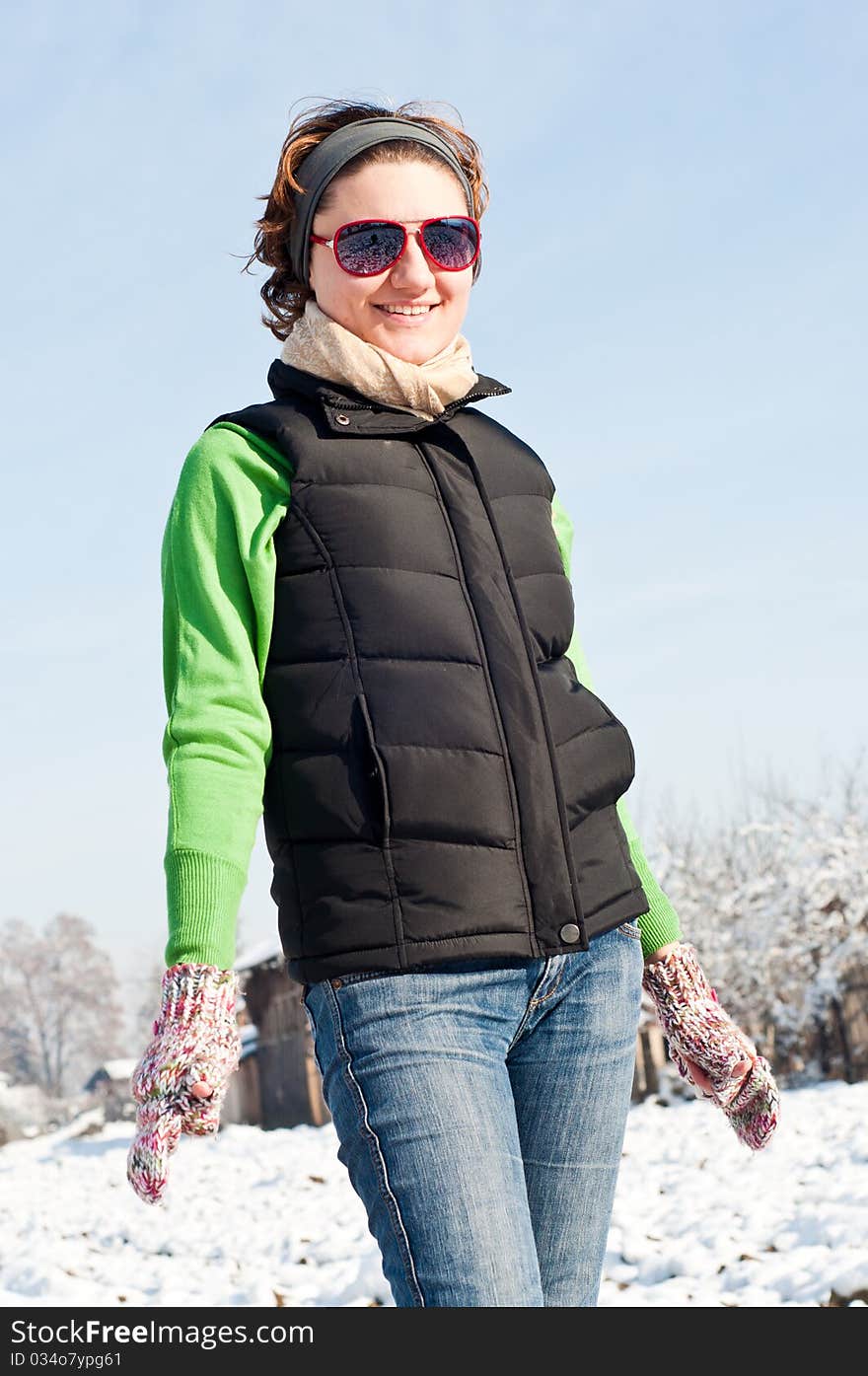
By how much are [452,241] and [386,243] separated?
14 cm

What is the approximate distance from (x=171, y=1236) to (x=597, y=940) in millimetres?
7286

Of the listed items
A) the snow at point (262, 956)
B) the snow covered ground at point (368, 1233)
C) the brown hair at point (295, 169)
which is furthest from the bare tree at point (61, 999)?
the brown hair at point (295, 169)

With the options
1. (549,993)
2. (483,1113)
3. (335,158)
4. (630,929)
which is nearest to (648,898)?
(630,929)

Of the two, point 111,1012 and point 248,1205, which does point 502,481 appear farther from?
point 111,1012

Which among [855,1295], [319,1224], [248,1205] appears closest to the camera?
[855,1295]

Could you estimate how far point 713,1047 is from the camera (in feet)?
8.05

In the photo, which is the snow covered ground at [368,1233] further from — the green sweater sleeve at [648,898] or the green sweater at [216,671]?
the green sweater at [216,671]

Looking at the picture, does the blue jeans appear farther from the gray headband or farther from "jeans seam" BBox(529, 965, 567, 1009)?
the gray headband

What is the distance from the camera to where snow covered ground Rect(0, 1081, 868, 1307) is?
5.96 m

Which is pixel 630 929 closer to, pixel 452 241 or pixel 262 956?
pixel 452 241

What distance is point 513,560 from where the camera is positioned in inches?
90.3

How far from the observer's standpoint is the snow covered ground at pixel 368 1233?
5961mm

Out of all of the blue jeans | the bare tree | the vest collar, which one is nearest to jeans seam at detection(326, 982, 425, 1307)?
the blue jeans
